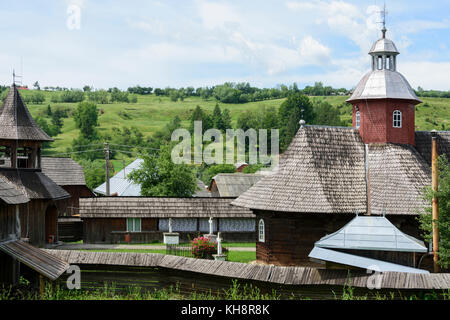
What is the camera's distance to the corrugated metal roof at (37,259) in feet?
50.5

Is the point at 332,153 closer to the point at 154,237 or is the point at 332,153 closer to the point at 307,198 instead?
the point at 307,198

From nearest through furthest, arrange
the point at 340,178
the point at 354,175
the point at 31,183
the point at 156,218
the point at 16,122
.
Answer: the point at 340,178 < the point at 354,175 < the point at 31,183 < the point at 16,122 < the point at 156,218

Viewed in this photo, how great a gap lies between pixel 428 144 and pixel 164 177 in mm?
18588

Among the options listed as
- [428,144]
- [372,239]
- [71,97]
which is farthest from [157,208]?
[71,97]

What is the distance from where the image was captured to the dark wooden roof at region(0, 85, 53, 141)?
27.5 m

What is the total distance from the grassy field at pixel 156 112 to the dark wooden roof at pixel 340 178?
67.0 m

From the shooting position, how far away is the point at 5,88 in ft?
498

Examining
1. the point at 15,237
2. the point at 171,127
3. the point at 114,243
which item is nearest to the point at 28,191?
the point at 114,243

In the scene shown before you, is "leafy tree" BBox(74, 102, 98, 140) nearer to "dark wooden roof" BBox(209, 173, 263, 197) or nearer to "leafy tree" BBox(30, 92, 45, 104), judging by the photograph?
"leafy tree" BBox(30, 92, 45, 104)

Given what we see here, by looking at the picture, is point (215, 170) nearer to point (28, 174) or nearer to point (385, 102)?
point (28, 174)

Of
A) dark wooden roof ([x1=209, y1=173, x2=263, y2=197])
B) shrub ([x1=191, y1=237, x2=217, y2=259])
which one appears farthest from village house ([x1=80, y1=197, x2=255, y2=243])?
dark wooden roof ([x1=209, y1=173, x2=263, y2=197])

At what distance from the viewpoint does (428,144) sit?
82.1 feet
